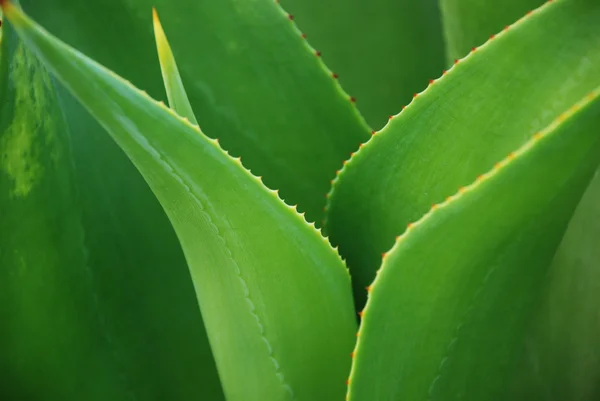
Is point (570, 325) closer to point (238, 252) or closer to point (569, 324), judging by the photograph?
point (569, 324)

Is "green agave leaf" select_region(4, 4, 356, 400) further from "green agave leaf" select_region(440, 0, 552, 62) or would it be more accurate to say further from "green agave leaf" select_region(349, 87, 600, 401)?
"green agave leaf" select_region(440, 0, 552, 62)

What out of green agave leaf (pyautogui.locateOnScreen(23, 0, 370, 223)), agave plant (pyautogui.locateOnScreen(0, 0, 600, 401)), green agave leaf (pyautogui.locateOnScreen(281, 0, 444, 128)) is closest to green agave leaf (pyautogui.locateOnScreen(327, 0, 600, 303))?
agave plant (pyautogui.locateOnScreen(0, 0, 600, 401))

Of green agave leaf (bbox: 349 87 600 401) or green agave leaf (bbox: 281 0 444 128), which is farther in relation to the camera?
green agave leaf (bbox: 281 0 444 128)

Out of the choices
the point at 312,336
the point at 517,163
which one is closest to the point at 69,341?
the point at 312,336

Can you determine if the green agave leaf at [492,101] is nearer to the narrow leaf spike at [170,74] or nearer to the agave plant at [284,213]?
the agave plant at [284,213]

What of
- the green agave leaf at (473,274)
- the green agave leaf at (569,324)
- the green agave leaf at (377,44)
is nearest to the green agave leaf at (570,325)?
the green agave leaf at (569,324)

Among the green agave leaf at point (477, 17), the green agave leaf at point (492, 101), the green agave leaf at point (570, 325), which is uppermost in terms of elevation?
the green agave leaf at point (477, 17)

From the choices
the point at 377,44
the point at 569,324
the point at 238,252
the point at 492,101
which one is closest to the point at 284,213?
the point at 238,252
